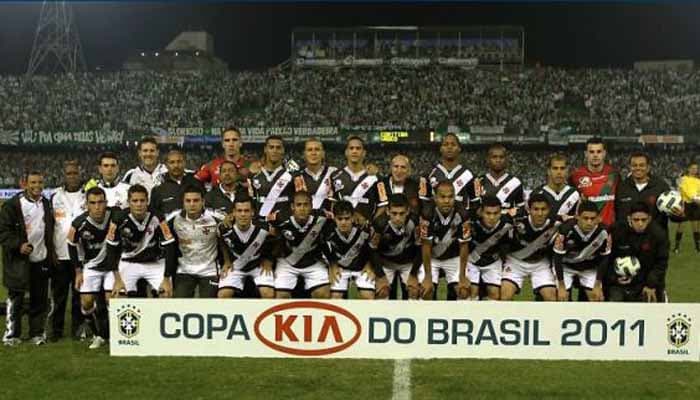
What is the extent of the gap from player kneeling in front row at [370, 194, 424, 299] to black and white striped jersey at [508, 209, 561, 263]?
96cm

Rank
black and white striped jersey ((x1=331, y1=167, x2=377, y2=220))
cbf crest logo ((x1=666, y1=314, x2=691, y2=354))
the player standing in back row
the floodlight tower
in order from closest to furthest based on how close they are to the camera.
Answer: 1. cbf crest logo ((x1=666, y1=314, x2=691, y2=354))
2. black and white striped jersey ((x1=331, y1=167, x2=377, y2=220))
3. the player standing in back row
4. the floodlight tower

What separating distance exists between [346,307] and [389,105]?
31.9m

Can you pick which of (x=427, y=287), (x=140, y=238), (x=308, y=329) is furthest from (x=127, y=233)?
(x=427, y=287)

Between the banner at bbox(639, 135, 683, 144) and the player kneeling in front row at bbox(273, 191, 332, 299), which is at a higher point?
the banner at bbox(639, 135, 683, 144)

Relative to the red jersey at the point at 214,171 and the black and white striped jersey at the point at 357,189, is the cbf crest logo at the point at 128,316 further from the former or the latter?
the black and white striped jersey at the point at 357,189

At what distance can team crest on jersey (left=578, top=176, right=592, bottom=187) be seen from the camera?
6.82m

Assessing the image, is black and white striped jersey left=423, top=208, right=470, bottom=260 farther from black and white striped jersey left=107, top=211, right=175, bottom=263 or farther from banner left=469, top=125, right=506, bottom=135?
banner left=469, top=125, right=506, bottom=135

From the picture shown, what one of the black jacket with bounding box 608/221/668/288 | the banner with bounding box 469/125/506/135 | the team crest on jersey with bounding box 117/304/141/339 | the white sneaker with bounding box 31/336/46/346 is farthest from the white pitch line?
the banner with bounding box 469/125/506/135

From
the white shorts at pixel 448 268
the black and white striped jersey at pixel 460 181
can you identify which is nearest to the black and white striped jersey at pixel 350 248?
the white shorts at pixel 448 268

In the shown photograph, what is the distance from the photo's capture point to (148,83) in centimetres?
4069

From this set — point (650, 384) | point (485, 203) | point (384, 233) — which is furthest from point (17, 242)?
point (650, 384)

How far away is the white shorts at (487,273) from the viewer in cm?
687

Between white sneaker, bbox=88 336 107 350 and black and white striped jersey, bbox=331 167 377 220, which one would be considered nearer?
white sneaker, bbox=88 336 107 350

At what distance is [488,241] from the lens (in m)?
6.75
